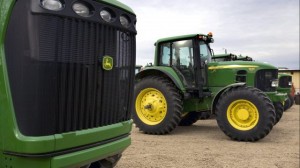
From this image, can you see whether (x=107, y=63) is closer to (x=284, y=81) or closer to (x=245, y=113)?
(x=245, y=113)

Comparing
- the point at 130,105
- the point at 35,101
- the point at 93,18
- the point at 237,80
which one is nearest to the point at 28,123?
the point at 35,101

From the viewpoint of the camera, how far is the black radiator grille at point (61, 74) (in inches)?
88.6

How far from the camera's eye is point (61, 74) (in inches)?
93.4

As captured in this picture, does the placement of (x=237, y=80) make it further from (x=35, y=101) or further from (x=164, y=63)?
(x=35, y=101)

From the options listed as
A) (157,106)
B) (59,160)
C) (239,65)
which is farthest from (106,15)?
(239,65)

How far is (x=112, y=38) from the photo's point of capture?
280cm

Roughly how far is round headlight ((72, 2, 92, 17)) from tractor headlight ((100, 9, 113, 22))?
0.14m

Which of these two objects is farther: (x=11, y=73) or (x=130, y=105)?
(x=130, y=105)

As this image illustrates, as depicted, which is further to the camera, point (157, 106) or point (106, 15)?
point (157, 106)

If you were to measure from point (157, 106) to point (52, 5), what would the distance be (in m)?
5.97

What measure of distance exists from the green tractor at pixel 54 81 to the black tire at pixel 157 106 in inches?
203

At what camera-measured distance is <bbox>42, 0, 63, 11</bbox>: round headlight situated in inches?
90.0

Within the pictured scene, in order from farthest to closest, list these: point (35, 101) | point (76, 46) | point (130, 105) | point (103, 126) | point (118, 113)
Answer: point (130, 105), point (118, 113), point (103, 126), point (76, 46), point (35, 101)

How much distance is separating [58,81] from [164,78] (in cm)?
610
